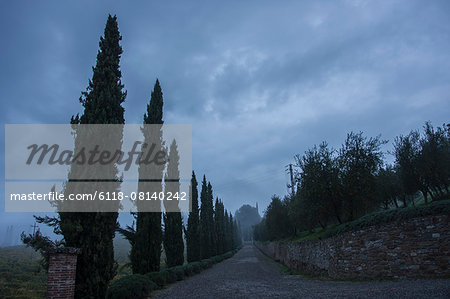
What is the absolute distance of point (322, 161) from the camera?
63.8 ft

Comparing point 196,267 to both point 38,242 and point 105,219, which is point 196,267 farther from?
point 38,242

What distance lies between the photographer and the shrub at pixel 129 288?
386 inches

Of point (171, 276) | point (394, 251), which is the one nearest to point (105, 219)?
point (171, 276)

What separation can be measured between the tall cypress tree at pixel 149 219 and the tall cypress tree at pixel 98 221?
5777mm

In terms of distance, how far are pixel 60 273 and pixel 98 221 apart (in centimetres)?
250

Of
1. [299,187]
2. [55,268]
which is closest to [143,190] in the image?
[55,268]

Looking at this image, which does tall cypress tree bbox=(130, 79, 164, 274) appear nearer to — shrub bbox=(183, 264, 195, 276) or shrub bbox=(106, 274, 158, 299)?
shrub bbox=(106, 274, 158, 299)

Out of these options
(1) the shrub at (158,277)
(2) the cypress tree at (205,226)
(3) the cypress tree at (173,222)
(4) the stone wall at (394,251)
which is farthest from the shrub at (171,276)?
(2) the cypress tree at (205,226)

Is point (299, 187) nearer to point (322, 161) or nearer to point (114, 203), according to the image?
point (322, 161)

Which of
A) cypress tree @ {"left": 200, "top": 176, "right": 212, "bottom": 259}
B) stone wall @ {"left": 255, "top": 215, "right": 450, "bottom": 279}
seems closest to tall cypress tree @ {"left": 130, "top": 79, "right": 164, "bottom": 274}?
stone wall @ {"left": 255, "top": 215, "right": 450, "bottom": 279}

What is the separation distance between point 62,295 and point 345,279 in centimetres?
1264

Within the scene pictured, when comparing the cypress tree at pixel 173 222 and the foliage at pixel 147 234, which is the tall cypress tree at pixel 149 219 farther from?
the cypress tree at pixel 173 222

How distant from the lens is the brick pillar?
6.55 metres

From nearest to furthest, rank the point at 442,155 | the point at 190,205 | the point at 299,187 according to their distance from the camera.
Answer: the point at 442,155 < the point at 299,187 < the point at 190,205
